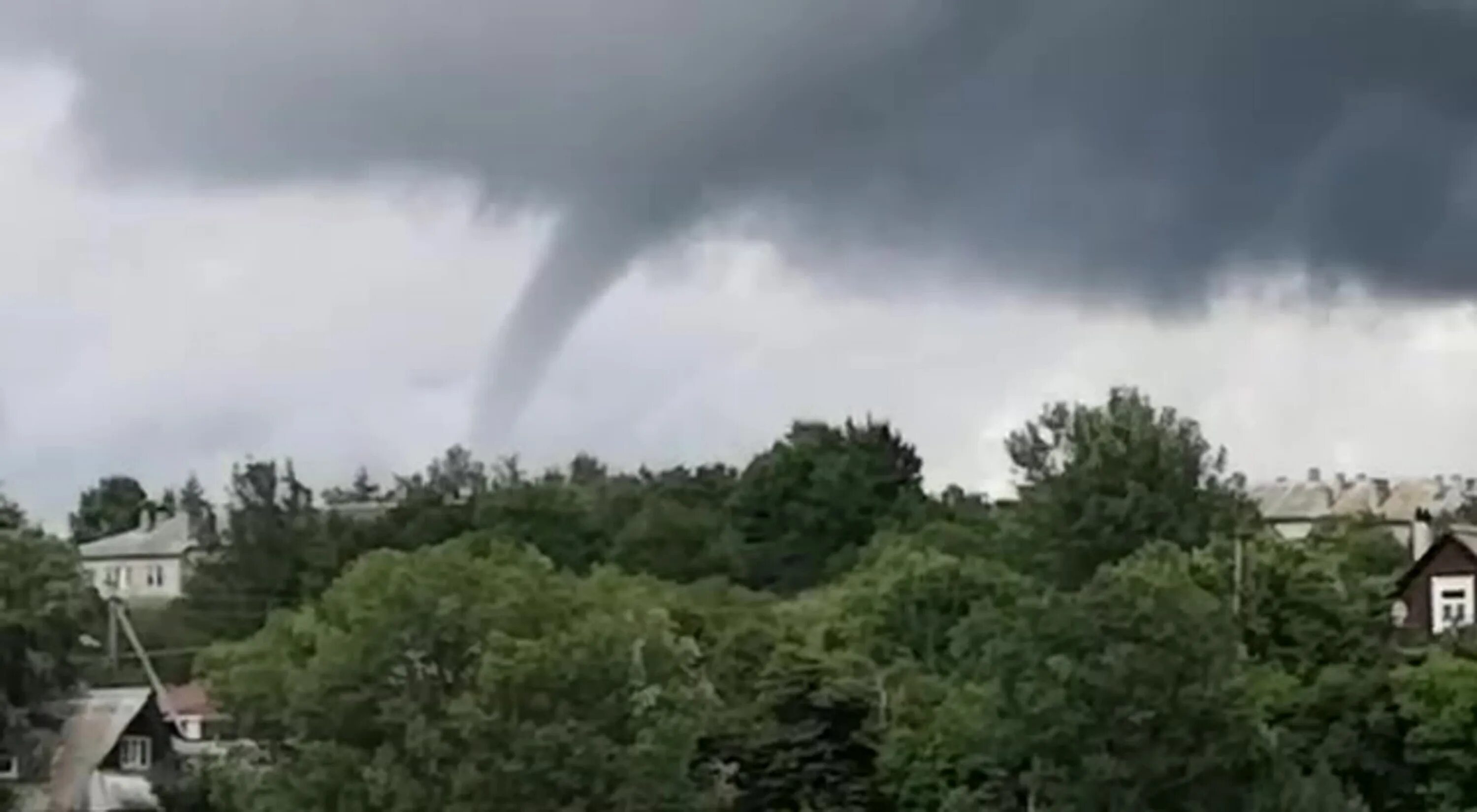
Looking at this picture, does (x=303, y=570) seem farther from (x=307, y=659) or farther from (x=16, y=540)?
(x=307, y=659)

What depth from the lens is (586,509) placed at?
441ft

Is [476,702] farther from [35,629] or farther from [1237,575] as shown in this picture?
[1237,575]

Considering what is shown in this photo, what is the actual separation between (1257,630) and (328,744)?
76.4 ft

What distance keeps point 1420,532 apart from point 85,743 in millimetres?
68038

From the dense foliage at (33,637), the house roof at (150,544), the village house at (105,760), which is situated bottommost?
the village house at (105,760)

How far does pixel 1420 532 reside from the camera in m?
129

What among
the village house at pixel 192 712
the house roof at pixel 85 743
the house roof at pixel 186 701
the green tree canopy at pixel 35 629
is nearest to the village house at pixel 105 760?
the house roof at pixel 85 743

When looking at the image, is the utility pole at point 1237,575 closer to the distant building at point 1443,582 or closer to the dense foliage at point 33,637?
the distant building at point 1443,582

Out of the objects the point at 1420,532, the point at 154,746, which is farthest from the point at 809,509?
the point at 154,746

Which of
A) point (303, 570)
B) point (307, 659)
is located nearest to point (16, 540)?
point (307, 659)

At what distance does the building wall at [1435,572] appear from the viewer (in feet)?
A: 299

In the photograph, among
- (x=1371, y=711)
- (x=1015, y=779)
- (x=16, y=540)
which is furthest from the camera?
(x=16, y=540)

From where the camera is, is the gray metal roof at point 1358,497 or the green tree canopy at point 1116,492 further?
the gray metal roof at point 1358,497

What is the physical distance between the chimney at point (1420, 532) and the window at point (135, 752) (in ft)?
160
